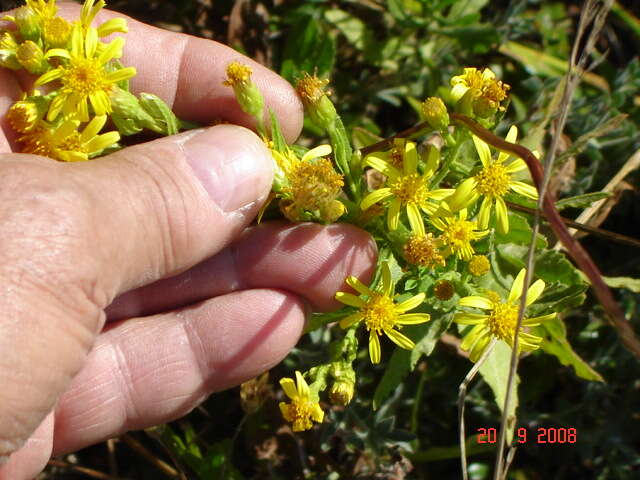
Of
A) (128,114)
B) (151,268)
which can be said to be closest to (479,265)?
(151,268)

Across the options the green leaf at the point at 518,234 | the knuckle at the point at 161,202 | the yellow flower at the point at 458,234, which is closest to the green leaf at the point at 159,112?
the knuckle at the point at 161,202

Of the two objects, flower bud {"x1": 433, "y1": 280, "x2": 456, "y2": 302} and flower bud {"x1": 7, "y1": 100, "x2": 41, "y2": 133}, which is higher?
flower bud {"x1": 7, "y1": 100, "x2": 41, "y2": 133}

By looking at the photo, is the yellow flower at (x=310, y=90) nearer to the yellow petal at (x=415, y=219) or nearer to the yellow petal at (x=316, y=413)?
the yellow petal at (x=415, y=219)

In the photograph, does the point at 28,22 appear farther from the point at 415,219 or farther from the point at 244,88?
the point at 415,219

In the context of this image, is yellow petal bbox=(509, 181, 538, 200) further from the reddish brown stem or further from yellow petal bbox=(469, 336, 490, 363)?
yellow petal bbox=(469, 336, 490, 363)
